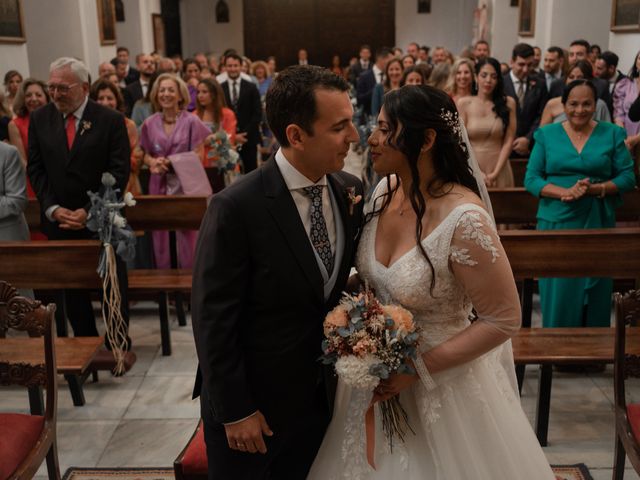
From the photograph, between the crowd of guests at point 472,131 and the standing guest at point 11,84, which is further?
the standing guest at point 11,84

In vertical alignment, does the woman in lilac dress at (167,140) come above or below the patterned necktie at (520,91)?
below

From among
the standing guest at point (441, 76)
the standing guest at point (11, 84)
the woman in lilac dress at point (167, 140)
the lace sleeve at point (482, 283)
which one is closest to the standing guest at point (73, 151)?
the woman in lilac dress at point (167, 140)

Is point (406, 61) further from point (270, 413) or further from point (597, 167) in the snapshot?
point (270, 413)

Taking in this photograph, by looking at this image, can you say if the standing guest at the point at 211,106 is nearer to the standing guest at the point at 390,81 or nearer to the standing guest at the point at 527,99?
the standing guest at the point at 390,81

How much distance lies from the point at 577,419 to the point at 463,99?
3320 millimetres

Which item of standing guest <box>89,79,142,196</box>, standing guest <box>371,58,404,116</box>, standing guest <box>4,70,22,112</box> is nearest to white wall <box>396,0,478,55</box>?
standing guest <box>371,58,404,116</box>

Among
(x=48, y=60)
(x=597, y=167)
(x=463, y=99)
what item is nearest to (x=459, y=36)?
(x=48, y=60)

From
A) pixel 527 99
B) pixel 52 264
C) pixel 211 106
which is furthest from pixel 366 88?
pixel 52 264

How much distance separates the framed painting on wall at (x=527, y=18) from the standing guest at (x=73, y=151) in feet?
40.2

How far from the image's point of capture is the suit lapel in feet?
7.53

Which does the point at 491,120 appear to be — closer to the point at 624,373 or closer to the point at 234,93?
the point at 624,373

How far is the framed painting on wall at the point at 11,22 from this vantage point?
10023 millimetres

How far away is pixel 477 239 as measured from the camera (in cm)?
237

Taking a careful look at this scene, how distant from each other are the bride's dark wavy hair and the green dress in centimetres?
268
